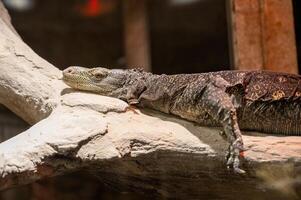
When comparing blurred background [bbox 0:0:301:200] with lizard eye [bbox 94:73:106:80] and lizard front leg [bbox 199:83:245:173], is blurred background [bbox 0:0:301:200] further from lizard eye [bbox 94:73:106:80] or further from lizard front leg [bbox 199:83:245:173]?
lizard front leg [bbox 199:83:245:173]

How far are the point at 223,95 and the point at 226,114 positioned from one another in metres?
0.12

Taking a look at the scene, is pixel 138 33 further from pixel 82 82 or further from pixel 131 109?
pixel 131 109

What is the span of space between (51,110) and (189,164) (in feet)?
2.73

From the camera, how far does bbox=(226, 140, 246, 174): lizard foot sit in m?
2.54

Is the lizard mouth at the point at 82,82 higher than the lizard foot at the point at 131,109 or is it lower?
higher

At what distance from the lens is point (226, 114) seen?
2617mm

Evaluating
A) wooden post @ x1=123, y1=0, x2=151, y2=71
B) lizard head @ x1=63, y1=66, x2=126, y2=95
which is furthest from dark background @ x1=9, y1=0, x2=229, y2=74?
lizard head @ x1=63, y1=66, x2=126, y2=95

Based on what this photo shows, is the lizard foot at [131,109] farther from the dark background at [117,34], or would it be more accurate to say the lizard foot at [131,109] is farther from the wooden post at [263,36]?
the dark background at [117,34]

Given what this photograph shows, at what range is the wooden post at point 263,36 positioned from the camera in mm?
3463

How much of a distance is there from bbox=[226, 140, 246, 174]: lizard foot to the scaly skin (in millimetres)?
152

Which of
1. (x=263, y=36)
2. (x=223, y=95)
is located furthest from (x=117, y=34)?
(x=223, y=95)

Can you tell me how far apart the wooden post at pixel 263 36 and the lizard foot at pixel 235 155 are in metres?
1.02

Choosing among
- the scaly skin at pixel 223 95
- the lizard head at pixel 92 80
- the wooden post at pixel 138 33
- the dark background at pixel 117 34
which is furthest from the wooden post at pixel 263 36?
the dark background at pixel 117 34

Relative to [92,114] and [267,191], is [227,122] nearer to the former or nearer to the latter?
[267,191]
